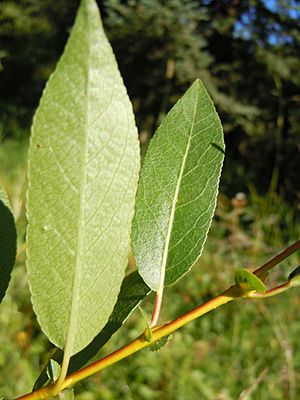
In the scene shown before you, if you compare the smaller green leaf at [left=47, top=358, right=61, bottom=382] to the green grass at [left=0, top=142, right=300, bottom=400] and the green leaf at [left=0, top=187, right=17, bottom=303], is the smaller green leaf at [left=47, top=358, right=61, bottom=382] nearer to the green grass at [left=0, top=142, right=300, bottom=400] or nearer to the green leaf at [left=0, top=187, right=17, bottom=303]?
the green leaf at [left=0, top=187, right=17, bottom=303]

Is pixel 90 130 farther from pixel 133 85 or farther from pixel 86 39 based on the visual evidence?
Result: pixel 133 85

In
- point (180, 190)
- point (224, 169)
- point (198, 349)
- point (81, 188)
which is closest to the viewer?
point (81, 188)

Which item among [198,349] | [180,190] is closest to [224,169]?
[198,349]

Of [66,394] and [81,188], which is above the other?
[81,188]

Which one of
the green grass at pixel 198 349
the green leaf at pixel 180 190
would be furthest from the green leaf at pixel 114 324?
the green grass at pixel 198 349

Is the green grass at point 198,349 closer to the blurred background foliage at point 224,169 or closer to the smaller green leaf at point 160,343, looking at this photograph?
the blurred background foliage at point 224,169

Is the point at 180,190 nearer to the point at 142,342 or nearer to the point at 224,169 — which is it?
the point at 142,342
